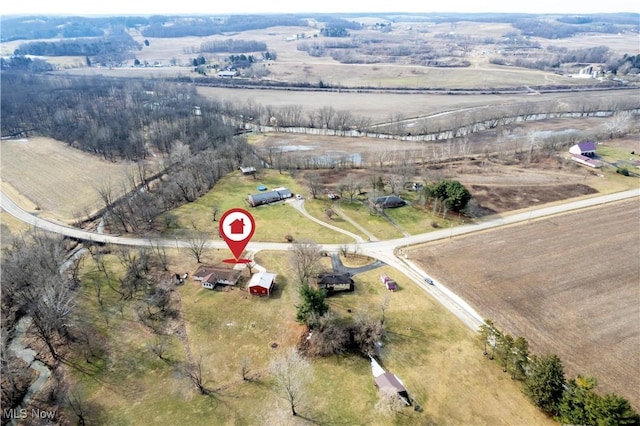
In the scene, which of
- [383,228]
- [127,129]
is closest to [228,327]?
[383,228]

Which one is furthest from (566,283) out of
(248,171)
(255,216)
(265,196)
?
(248,171)

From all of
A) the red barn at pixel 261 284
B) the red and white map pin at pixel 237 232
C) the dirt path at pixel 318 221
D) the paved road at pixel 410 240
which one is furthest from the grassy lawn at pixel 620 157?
the red and white map pin at pixel 237 232

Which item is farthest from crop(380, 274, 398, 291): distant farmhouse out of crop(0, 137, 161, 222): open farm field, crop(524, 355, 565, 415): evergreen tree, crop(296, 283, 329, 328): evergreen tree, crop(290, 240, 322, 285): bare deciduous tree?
crop(0, 137, 161, 222): open farm field

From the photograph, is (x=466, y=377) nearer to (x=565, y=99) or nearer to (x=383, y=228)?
(x=383, y=228)

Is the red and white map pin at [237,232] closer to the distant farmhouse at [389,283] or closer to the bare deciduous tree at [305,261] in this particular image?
the bare deciduous tree at [305,261]

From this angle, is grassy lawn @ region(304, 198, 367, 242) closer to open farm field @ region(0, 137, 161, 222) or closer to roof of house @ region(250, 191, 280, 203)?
roof of house @ region(250, 191, 280, 203)

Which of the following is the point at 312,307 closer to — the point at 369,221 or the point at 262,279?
the point at 262,279

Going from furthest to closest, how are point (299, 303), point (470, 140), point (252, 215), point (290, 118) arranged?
point (290, 118), point (470, 140), point (252, 215), point (299, 303)
